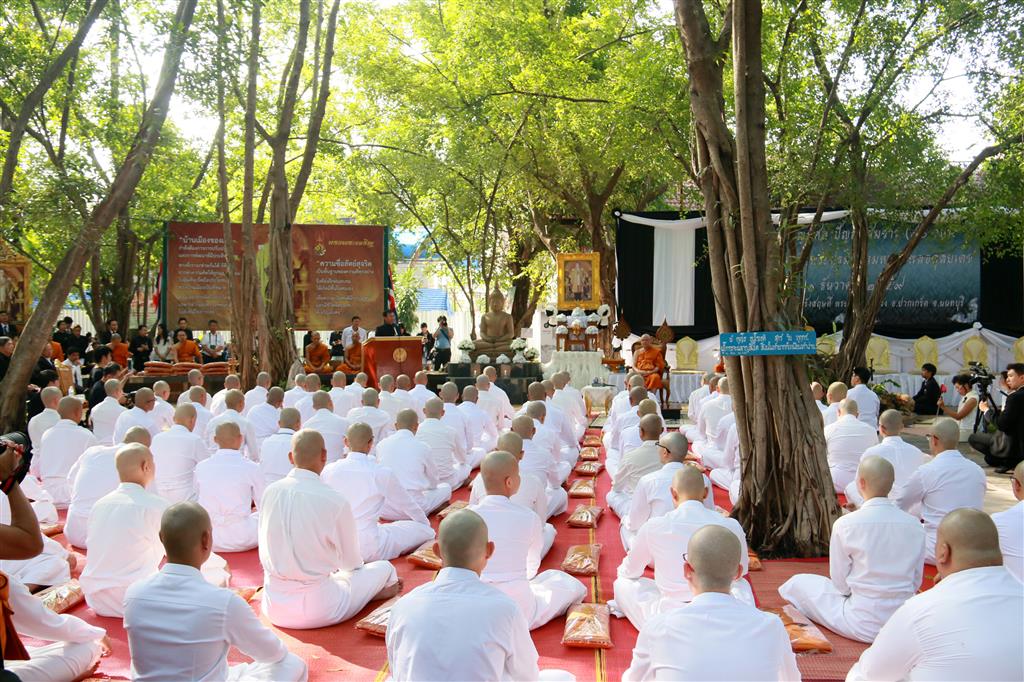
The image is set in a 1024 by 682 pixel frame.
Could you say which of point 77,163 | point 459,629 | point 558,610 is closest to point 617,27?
point 77,163

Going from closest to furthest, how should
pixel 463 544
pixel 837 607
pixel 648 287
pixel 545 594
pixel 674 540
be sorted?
pixel 463 544
pixel 674 540
pixel 837 607
pixel 545 594
pixel 648 287

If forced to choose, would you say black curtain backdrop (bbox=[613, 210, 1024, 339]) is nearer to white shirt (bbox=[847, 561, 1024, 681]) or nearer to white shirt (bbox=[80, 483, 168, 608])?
white shirt (bbox=[80, 483, 168, 608])

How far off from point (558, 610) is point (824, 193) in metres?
9.03

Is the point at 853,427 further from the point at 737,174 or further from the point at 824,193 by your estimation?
the point at 824,193

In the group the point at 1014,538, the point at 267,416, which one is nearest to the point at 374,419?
the point at 267,416

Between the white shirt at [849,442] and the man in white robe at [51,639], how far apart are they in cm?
631

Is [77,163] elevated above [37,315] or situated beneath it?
elevated above

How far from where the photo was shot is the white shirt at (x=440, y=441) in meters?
8.48

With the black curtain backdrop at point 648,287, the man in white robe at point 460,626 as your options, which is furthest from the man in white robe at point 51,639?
the black curtain backdrop at point 648,287

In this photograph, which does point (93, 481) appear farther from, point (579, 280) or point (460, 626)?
point (579, 280)

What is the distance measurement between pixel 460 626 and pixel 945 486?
4.22 metres

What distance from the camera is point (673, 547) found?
443 cm

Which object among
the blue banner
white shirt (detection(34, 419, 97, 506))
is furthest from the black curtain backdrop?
white shirt (detection(34, 419, 97, 506))

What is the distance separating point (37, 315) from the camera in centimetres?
1066
